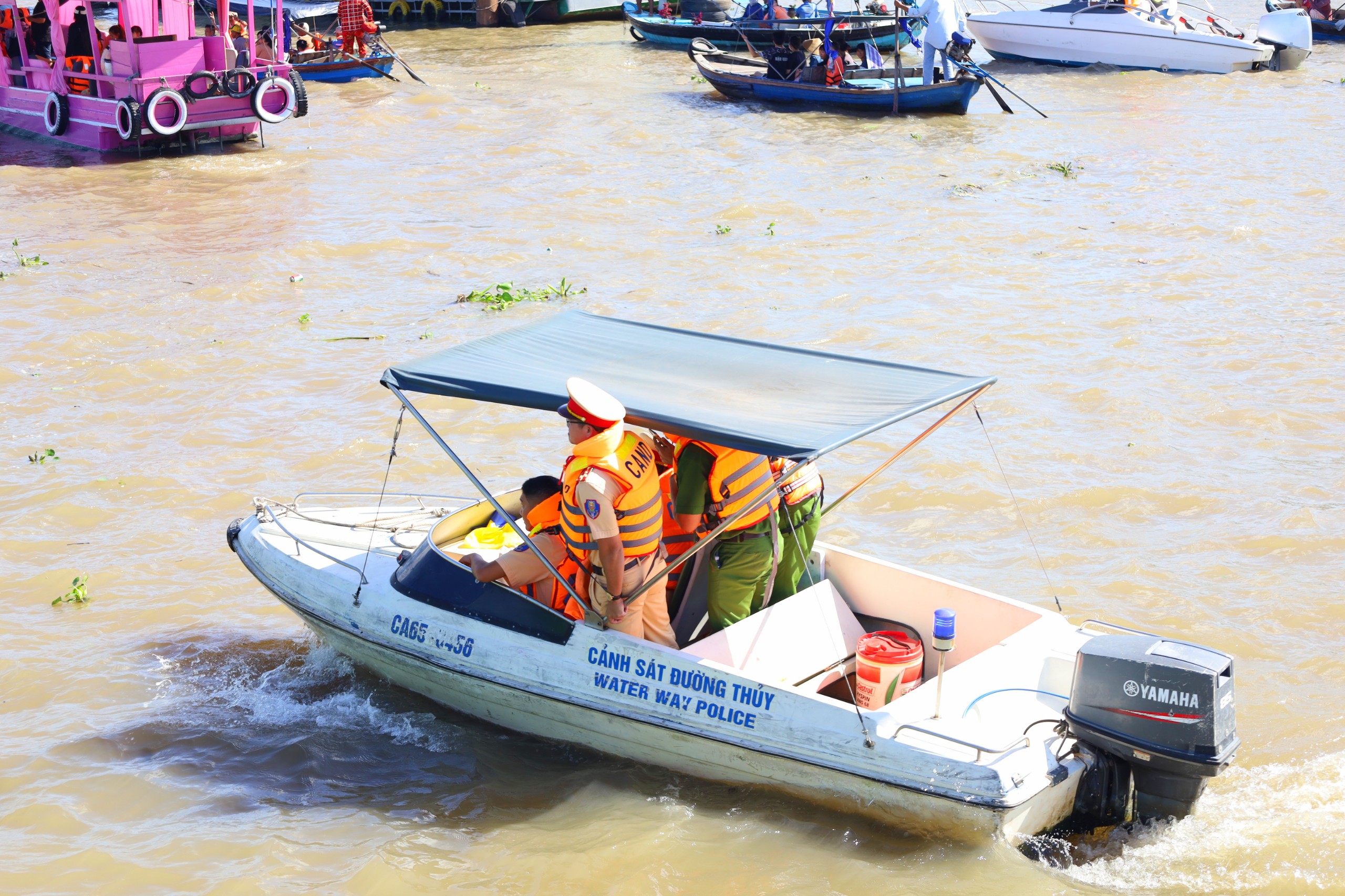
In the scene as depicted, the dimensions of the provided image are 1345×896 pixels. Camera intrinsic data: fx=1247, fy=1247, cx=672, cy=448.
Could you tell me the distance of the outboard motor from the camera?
946 inches

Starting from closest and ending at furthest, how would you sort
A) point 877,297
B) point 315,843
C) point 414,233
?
1. point 315,843
2. point 877,297
3. point 414,233

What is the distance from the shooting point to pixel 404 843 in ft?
16.8

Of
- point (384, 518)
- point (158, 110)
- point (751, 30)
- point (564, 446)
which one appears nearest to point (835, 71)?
point (751, 30)

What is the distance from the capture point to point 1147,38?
957 inches

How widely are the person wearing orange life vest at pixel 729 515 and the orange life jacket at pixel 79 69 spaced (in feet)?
55.3

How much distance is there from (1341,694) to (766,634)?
2.81 m

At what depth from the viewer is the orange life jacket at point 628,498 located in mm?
4879

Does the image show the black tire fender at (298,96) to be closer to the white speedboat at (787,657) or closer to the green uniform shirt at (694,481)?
the white speedboat at (787,657)

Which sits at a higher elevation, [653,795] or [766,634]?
[766,634]

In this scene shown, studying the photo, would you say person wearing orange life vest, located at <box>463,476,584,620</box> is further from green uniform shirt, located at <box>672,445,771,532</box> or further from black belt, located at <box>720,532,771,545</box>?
black belt, located at <box>720,532,771,545</box>

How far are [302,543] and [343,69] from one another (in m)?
20.7

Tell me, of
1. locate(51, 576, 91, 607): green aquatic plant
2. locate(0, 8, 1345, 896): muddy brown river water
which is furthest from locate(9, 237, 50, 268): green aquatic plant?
locate(51, 576, 91, 607): green aquatic plant

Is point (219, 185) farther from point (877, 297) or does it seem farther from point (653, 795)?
point (653, 795)

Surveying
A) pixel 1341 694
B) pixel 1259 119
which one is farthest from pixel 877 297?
pixel 1259 119
